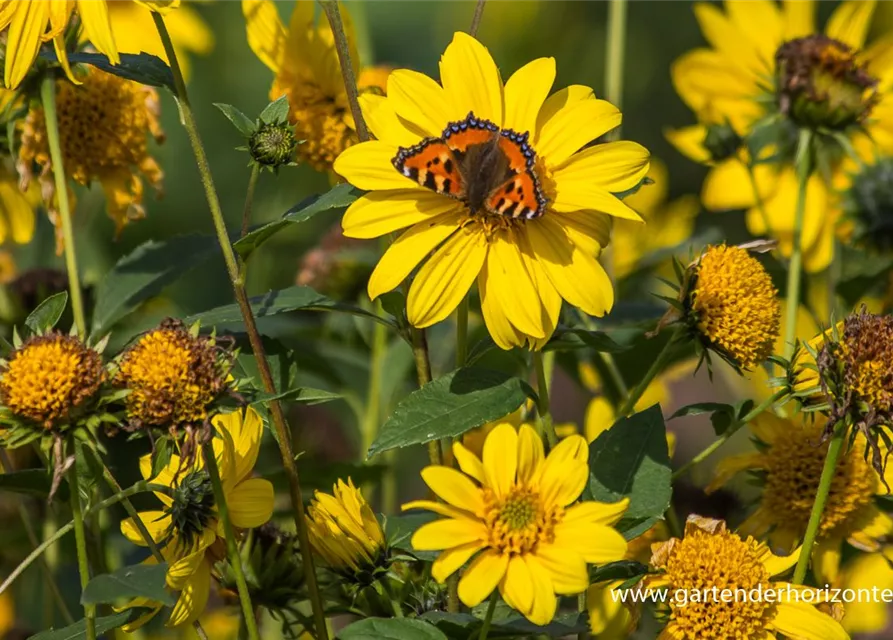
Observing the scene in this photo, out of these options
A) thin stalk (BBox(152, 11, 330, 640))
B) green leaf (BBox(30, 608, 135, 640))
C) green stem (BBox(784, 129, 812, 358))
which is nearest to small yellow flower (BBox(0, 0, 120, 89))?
thin stalk (BBox(152, 11, 330, 640))

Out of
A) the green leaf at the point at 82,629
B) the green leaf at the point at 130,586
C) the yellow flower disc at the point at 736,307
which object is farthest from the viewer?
the yellow flower disc at the point at 736,307

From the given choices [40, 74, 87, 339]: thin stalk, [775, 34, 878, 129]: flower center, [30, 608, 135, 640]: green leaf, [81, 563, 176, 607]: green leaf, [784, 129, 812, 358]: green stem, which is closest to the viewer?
[81, 563, 176, 607]: green leaf

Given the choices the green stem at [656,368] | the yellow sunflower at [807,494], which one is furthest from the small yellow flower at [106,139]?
the yellow sunflower at [807,494]

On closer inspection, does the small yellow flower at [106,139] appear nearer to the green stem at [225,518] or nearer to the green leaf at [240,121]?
the green leaf at [240,121]

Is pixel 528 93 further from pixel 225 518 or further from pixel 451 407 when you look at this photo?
pixel 225 518

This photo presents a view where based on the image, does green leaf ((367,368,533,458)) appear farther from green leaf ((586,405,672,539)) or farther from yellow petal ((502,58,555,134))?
yellow petal ((502,58,555,134))

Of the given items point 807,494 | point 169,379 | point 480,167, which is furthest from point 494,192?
point 807,494
